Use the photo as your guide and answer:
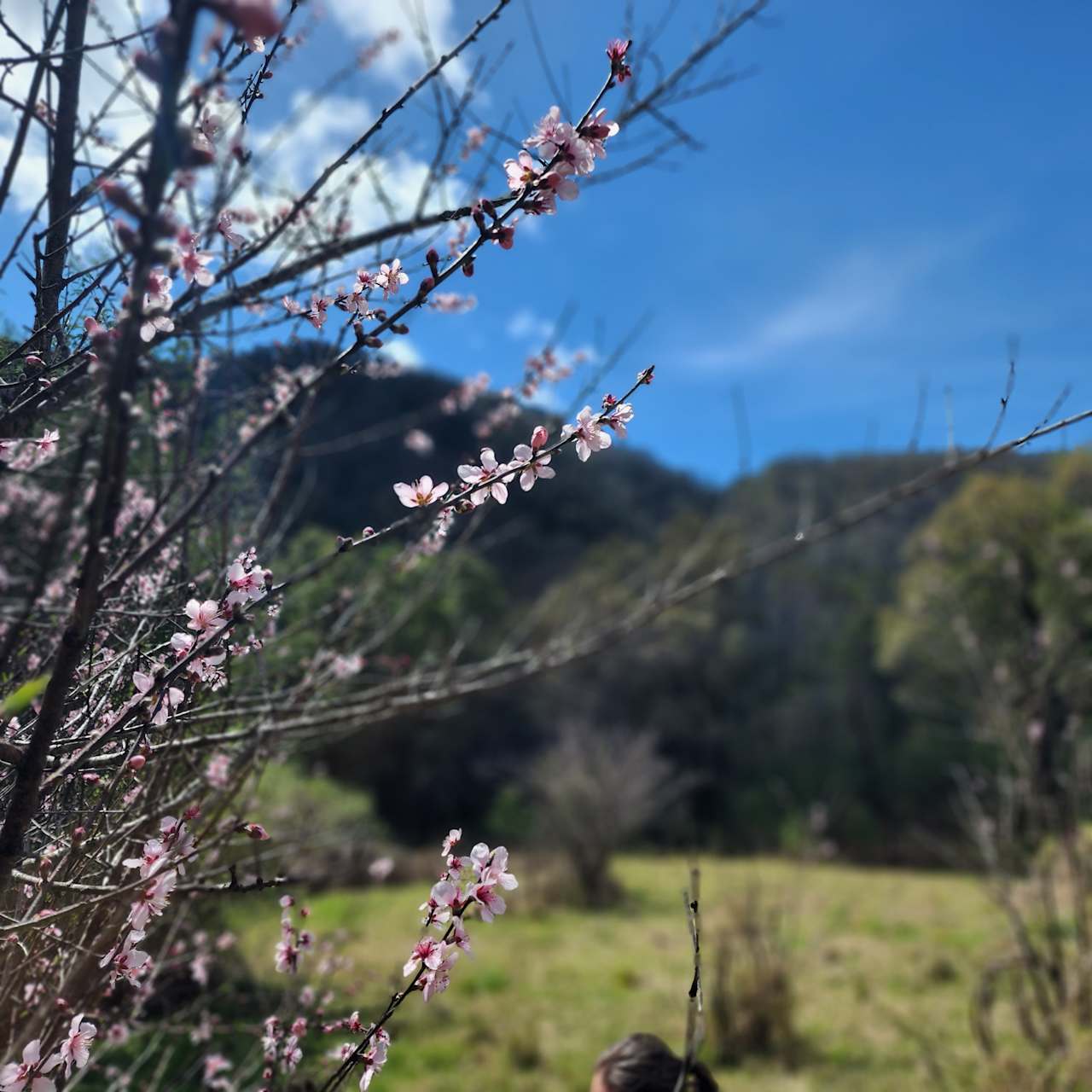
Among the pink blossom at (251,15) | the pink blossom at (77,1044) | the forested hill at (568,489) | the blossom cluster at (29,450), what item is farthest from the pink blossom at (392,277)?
the forested hill at (568,489)

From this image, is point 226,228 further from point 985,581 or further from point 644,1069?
point 985,581

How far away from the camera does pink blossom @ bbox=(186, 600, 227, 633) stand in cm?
96

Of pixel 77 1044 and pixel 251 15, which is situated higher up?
pixel 251 15

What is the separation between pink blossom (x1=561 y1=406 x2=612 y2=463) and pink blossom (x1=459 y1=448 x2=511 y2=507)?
0.10 m

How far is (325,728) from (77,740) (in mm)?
1089

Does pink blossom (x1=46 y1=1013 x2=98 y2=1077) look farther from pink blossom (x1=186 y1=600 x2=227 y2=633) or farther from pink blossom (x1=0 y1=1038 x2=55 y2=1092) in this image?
pink blossom (x1=186 y1=600 x2=227 y2=633)

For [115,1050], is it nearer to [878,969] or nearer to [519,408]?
[519,408]

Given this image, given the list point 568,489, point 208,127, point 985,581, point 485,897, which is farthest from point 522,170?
point 568,489

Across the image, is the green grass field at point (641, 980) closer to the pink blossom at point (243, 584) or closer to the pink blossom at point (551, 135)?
the pink blossom at point (243, 584)

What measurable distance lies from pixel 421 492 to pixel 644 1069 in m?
1.36

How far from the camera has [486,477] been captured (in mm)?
1143

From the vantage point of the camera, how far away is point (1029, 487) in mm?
14062

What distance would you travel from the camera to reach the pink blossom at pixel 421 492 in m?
1.15

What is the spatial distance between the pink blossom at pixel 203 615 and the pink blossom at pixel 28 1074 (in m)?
0.44
